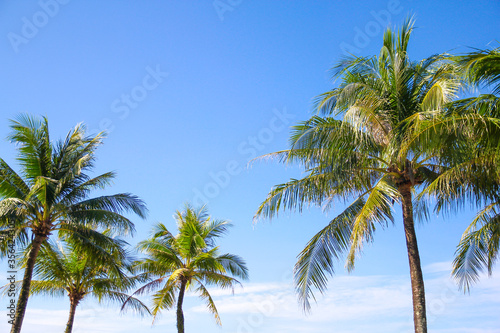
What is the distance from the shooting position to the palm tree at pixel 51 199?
40.3 feet

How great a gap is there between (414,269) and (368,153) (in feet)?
9.41

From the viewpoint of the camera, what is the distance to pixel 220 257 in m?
18.0

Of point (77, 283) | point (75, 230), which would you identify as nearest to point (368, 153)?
point (75, 230)

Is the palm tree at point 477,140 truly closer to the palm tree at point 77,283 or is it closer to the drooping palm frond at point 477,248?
the drooping palm frond at point 477,248

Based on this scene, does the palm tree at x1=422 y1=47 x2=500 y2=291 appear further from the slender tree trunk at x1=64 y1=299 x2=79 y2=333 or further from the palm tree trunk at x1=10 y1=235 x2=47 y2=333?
the slender tree trunk at x1=64 y1=299 x2=79 y2=333

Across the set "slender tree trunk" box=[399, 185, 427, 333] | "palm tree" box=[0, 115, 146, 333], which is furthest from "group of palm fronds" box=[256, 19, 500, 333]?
"palm tree" box=[0, 115, 146, 333]

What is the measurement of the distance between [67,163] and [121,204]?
2219 millimetres

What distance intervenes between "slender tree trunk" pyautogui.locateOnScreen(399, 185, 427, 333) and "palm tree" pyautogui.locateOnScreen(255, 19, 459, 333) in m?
0.02

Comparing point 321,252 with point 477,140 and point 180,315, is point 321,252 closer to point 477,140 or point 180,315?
point 477,140

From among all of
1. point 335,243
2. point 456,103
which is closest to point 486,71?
point 456,103

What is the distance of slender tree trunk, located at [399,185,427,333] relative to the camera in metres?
8.52

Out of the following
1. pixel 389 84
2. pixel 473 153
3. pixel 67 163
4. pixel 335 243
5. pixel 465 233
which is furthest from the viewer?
pixel 67 163

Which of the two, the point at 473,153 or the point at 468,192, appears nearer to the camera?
the point at 473,153

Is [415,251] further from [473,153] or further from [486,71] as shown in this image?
[486,71]
